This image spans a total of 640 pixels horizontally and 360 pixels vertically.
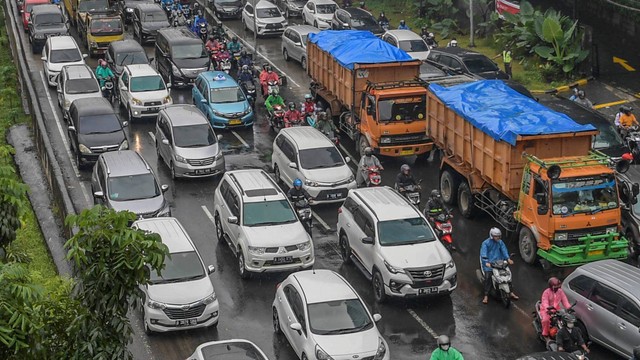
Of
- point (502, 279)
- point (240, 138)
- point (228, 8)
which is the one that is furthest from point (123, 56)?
point (502, 279)

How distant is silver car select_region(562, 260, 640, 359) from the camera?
18.4m

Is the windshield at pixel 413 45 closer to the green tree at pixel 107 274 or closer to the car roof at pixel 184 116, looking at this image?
the car roof at pixel 184 116

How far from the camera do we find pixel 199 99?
35.0 meters

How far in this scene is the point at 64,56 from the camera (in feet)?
132

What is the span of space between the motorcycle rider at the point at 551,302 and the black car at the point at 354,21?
89.3 ft

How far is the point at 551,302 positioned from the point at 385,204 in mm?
4897

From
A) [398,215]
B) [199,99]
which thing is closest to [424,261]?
[398,215]

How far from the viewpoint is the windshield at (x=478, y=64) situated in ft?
117

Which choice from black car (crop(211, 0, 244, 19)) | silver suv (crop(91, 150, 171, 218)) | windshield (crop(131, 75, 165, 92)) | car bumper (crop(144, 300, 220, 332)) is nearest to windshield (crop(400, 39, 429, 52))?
windshield (crop(131, 75, 165, 92))

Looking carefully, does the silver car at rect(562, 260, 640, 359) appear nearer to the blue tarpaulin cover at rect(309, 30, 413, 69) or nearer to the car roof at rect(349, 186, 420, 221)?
the car roof at rect(349, 186, 420, 221)

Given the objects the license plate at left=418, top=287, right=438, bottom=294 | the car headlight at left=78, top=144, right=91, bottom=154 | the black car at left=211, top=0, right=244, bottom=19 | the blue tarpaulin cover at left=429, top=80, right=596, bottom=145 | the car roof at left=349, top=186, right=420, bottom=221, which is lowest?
the black car at left=211, top=0, right=244, bottom=19

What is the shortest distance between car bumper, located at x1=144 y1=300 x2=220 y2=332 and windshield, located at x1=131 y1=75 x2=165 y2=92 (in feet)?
54.3

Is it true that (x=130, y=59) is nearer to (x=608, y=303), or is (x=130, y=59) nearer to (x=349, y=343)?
(x=349, y=343)

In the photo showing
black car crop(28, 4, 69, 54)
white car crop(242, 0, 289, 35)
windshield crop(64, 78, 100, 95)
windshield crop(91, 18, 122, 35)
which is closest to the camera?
windshield crop(64, 78, 100, 95)
